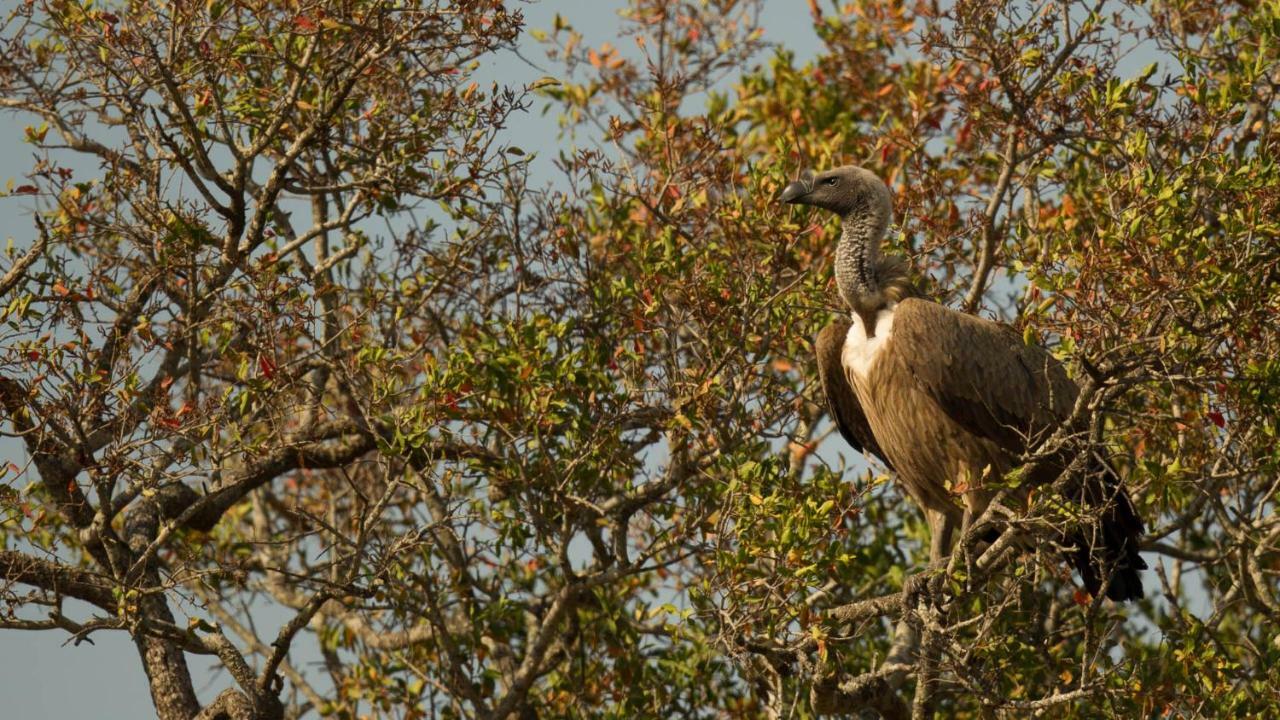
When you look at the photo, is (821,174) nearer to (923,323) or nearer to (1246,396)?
(923,323)

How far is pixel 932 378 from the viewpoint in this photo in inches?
307

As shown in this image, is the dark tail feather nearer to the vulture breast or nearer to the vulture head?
the vulture breast

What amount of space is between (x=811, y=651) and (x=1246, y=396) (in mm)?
2110

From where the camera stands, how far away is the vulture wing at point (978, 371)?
25.4 feet

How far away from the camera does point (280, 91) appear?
8.07 metres

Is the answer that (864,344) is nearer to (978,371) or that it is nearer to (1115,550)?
(978,371)

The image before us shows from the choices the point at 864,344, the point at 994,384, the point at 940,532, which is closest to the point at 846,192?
the point at 864,344

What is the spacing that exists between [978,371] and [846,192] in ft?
3.64

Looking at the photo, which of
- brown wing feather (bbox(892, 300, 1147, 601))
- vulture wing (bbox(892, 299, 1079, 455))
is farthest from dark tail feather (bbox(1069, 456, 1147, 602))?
vulture wing (bbox(892, 299, 1079, 455))

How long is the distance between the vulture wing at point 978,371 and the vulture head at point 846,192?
604 mm

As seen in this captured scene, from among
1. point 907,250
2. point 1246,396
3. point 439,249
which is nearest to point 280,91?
point 439,249

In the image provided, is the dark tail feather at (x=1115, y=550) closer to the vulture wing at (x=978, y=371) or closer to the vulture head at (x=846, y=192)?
the vulture wing at (x=978, y=371)

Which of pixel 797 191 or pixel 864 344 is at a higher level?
pixel 797 191

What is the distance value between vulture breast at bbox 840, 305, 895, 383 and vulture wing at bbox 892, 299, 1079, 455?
0.26 feet
